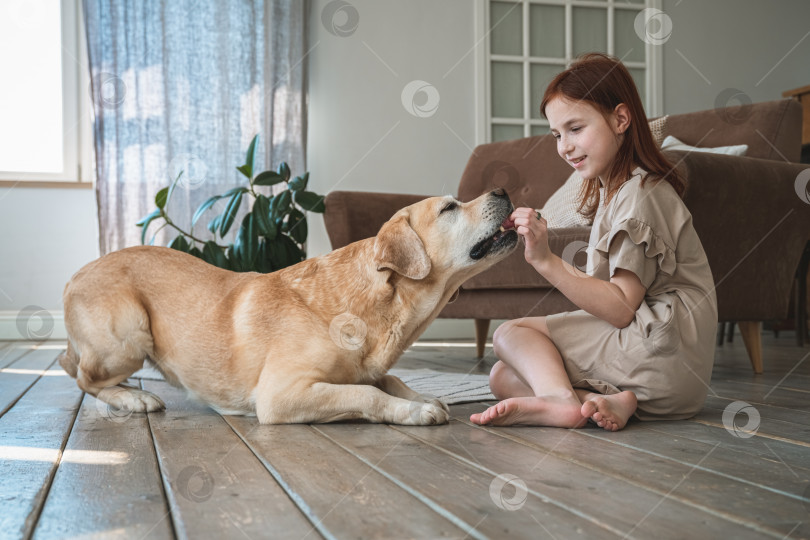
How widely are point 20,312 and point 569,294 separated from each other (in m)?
4.13

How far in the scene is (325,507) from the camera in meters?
1.03

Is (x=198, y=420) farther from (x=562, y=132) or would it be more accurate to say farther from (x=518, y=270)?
(x=518, y=270)

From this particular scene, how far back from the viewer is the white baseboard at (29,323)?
4.64 meters

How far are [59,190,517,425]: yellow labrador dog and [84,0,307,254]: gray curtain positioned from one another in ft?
9.24

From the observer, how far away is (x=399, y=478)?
1187mm

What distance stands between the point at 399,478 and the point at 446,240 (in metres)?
0.73

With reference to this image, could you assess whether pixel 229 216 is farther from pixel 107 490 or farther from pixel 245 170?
pixel 107 490

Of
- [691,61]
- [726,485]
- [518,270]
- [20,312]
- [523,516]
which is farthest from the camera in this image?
[691,61]

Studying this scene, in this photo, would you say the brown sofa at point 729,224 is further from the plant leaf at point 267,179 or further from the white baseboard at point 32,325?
the white baseboard at point 32,325

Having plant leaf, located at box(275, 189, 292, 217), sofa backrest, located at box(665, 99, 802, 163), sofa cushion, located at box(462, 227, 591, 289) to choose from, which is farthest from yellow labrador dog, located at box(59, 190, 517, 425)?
plant leaf, located at box(275, 189, 292, 217)

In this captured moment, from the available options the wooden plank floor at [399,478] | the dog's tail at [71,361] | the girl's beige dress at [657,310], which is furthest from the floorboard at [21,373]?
the girl's beige dress at [657,310]

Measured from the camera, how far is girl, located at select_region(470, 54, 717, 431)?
5.38ft

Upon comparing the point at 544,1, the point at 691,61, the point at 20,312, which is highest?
the point at 544,1

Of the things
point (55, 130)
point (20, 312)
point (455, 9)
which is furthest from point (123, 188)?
point (455, 9)
